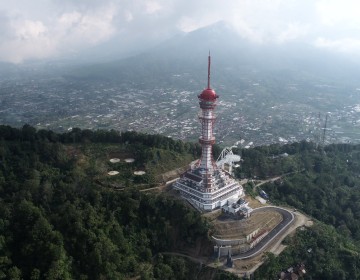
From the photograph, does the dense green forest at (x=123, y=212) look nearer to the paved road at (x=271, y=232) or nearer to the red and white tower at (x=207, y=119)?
the paved road at (x=271, y=232)

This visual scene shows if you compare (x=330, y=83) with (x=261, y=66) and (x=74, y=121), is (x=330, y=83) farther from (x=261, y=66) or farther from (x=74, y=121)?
(x=74, y=121)

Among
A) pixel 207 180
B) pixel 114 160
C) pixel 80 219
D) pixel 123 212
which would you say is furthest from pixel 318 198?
pixel 80 219

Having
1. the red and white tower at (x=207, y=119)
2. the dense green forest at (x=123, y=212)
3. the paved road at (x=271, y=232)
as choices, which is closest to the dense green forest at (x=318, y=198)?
the dense green forest at (x=123, y=212)

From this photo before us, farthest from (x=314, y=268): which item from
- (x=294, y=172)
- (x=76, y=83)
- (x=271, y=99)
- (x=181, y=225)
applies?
(x=76, y=83)

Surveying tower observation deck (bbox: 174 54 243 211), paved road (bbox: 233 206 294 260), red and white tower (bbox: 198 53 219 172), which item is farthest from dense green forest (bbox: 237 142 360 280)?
red and white tower (bbox: 198 53 219 172)

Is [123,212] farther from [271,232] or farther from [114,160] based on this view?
[271,232]

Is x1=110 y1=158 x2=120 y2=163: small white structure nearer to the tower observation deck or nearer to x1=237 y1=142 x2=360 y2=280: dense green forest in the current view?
the tower observation deck

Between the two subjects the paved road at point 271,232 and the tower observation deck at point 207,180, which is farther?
the tower observation deck at point 207,180
